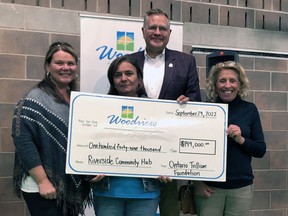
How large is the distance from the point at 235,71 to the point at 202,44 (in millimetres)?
1514

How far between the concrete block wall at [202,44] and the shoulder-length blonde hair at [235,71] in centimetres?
137

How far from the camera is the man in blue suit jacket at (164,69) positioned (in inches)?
119

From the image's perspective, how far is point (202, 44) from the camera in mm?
4426

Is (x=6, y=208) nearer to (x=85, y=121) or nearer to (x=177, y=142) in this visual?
(x=85, y=121)

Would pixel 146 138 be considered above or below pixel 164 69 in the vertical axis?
below

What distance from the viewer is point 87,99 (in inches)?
104

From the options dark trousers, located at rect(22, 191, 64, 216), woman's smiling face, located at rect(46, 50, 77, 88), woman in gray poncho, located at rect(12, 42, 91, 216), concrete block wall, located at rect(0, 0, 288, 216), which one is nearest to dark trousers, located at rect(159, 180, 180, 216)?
woman in gray poncho, located at rect(12, 42, 91, 216)

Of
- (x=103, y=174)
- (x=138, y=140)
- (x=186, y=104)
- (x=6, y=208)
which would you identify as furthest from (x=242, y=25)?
(x=6, y=208)

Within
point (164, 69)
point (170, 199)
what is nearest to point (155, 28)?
point (164, 69)

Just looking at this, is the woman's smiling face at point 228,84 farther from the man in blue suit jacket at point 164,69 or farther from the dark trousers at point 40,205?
the dark trousers at point 40,205

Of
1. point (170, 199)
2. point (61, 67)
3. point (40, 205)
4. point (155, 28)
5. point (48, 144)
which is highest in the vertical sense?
point (155, 28)

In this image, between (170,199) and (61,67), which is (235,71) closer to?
(170,199)

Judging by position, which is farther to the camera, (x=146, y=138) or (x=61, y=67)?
(x=146, y=138)

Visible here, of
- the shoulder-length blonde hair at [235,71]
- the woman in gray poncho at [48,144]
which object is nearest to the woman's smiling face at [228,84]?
the shoulder-length blonde hair at [235,71]
